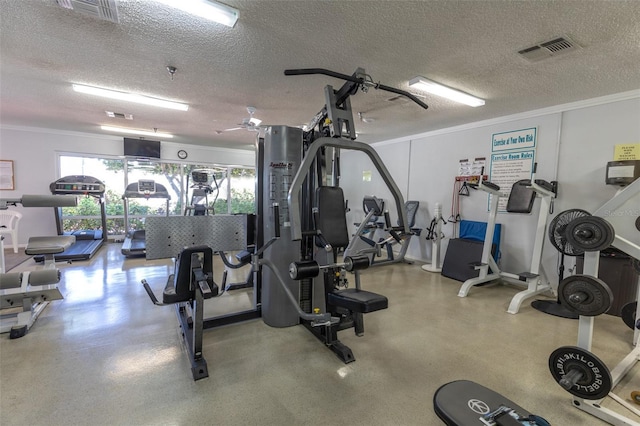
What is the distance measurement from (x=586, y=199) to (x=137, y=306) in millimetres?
5815

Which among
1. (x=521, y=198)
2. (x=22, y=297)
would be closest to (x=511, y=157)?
(x=521, y=198)

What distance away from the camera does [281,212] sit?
2.82 metres

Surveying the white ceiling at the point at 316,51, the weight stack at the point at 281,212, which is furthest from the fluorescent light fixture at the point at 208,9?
the weight stack at the point at 281,212

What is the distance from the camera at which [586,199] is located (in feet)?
11.9

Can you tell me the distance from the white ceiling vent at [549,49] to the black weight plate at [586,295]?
188 centimetres

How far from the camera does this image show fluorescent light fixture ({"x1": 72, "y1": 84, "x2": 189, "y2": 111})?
3.48 metres

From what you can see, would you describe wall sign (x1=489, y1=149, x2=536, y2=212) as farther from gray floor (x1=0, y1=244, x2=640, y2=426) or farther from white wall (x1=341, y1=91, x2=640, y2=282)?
gray floor (x1=0, y1=244, x2=640, y2=426)

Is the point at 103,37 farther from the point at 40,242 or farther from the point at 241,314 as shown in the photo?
the point at 241,314

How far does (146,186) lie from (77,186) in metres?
1.22

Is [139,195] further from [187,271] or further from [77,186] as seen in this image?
[187,271]

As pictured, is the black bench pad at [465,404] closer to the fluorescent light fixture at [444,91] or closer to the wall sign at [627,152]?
the fluorescent light fixture at [444,91]

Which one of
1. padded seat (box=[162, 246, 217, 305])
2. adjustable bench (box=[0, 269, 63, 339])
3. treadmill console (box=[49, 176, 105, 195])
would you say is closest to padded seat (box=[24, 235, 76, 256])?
adjustable bench (box=[0, 269, 63, 339])

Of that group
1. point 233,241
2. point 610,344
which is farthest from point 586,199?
point 233,241

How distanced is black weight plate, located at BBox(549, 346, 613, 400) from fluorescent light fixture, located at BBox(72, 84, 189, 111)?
4.99 metres
